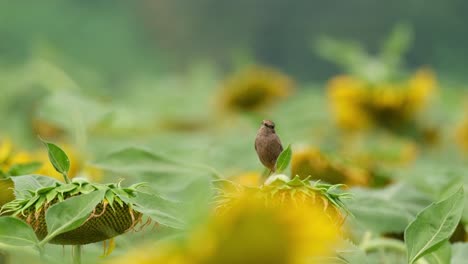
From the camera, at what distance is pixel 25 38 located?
3.58 meters

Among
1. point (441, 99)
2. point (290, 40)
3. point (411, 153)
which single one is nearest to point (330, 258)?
point (411, 153)

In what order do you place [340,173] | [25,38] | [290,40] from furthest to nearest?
[290,40], [25,38], [340,173]

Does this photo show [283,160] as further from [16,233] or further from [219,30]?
[219,30]

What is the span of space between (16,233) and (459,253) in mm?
267

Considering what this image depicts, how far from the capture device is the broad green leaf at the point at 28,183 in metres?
0.48

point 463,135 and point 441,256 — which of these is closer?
point 441,256

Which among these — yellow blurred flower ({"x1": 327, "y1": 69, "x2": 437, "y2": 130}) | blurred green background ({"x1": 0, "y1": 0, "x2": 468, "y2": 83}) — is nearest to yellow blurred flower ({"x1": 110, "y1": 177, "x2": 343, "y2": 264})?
yellow blurred flower ({"x1": 327, "y1": 69, "x2": 437, "y2": 130})

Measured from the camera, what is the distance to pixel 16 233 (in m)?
0.44

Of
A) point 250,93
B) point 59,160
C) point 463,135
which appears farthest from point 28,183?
point 250,93

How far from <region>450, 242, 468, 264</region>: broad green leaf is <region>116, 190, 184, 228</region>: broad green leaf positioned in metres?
0.19

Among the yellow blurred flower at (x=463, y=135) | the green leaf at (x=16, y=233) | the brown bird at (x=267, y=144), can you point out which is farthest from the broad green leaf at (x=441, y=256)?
the yellow blurred flower at (x=463, y=135)

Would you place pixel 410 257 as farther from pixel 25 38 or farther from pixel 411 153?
pixel 25 38

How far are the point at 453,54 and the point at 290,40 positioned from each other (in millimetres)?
921

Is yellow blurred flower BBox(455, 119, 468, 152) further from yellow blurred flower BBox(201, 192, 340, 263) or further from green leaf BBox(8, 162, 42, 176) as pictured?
yellow blurred flower BBox(201, 192, 340, 263)
